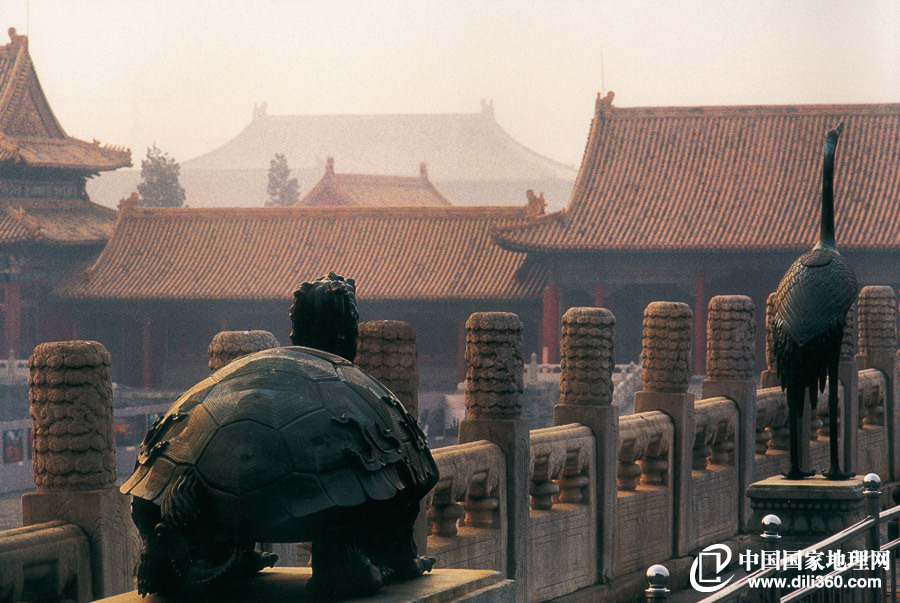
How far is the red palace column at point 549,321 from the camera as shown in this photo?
115ft

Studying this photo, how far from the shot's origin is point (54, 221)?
124 feet

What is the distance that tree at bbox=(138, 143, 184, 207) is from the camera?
206 ft

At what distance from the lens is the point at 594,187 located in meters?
36.9

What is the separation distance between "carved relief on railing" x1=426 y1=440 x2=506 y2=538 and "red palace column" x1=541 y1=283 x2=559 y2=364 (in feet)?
87.9

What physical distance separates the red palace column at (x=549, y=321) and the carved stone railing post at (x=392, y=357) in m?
27.8

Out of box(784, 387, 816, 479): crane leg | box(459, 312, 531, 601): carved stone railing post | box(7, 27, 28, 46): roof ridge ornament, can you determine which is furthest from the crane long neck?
box(7, 27, 28, 46): roof ridge ornament

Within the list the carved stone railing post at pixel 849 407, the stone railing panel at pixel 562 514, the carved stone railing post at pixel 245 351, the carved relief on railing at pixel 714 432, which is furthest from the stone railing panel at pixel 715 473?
the carved stone railing post at pixel 245 351

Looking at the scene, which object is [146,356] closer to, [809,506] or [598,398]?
[598,398]

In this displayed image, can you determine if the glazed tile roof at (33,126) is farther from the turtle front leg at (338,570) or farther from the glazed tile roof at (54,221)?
the turtle front leg at (338,570)

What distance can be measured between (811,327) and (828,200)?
1.08 m

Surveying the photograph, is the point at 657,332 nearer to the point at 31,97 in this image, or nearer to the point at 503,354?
the point at 503,354

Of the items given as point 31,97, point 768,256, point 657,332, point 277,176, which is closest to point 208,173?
point 277,176

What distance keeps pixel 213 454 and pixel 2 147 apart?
3492 cm

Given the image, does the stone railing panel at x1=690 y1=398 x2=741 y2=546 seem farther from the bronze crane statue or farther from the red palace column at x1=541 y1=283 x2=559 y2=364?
the red palace column at x1=541 y1=283 x2=559 y2=364
